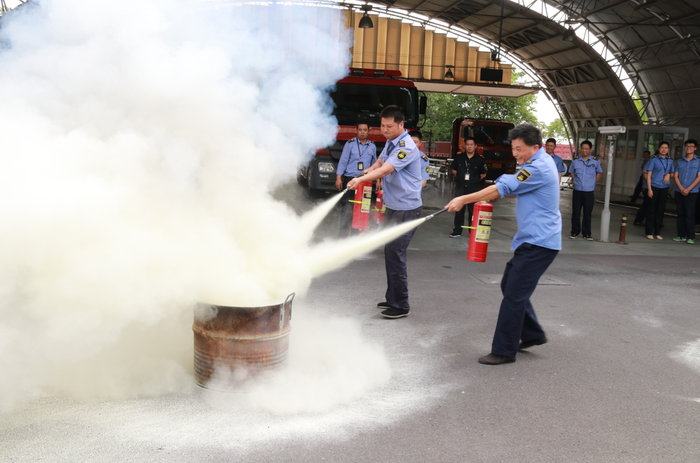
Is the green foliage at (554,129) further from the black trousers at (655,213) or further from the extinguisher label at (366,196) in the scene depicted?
Answer: the extinguisher label at (366,196)

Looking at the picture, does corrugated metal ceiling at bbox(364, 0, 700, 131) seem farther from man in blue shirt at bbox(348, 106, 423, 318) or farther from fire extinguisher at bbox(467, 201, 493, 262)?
fire extinguisher at bbox(467, 201, 493, 262)

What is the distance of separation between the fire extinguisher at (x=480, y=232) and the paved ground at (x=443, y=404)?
0.75 meters

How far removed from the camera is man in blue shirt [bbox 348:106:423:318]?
5.45 metres

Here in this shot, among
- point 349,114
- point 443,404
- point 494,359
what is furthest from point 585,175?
point 443,404

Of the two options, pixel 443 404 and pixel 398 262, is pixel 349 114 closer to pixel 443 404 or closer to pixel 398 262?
pixel 398 262

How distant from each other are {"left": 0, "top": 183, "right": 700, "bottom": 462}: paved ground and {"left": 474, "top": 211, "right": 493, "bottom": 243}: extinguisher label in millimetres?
879

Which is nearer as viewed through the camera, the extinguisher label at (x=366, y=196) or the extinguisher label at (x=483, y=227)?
the extinguisher label at (x=483, y=227)

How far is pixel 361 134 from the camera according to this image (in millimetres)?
8469

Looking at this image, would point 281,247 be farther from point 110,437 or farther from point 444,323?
point 444,323

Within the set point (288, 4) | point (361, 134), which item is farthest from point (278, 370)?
point (361, 134)

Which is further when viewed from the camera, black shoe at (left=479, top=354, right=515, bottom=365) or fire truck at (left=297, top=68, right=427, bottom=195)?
fire truck at (left=297, top=68, right=427, bottom=195)

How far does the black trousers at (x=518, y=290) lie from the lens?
4.32 metres

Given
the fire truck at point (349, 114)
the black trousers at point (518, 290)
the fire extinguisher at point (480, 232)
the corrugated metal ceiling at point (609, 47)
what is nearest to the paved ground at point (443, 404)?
the black trousers at point (518, 290)

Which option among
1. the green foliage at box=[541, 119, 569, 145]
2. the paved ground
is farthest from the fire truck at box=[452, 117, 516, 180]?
the green foliage at box=[541, 119, 569, 145]
